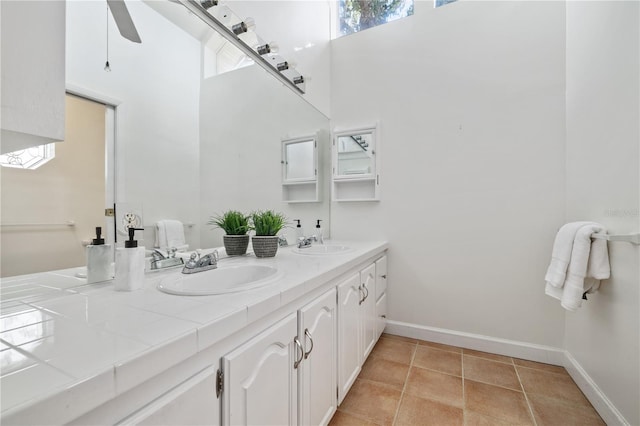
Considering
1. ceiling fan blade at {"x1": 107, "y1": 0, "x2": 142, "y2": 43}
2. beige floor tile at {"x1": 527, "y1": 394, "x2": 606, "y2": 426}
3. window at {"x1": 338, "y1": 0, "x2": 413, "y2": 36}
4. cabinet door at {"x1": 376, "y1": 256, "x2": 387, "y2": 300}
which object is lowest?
beige floor tile at {"x1": 527, "y1": 394, "x2": 606, "y2": 426}

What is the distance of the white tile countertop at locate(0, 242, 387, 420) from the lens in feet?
1.26

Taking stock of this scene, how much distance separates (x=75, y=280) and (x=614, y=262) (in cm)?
225

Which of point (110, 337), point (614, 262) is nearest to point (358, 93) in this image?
point (614, 262)

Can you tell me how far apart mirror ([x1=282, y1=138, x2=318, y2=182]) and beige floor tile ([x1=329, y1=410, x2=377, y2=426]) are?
1.42m

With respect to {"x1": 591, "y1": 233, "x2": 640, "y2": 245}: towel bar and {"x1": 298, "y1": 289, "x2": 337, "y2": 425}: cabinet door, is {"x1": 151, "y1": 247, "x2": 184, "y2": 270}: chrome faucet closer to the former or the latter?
{"x1": 298, "y1": 289, "x2": 337, "y2": 425}: cabinet door

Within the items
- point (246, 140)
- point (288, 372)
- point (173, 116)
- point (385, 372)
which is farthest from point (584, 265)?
point (173, 116)

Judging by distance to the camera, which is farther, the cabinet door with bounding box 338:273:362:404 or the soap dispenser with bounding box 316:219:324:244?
the soap dispenser with bounding box 316:219:324:244

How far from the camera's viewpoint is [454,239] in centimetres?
211

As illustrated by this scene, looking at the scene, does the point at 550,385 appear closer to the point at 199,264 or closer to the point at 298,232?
the point at 298,232

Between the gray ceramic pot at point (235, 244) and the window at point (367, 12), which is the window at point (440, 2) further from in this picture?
the gray ceramic pot at point (235, 244)

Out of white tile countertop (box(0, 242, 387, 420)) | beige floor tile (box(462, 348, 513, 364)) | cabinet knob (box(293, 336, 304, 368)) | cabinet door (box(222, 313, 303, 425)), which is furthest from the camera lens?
beige floor tile (box(462, 348, 513, 364))

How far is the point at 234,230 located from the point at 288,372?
810 millimetres

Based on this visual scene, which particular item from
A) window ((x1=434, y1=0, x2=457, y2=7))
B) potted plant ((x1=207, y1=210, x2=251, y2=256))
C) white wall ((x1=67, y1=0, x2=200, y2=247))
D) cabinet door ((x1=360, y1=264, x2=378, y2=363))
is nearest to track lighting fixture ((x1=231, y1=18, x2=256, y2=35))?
white wall ((x1=67, y1=0, x2=200, y2=247))

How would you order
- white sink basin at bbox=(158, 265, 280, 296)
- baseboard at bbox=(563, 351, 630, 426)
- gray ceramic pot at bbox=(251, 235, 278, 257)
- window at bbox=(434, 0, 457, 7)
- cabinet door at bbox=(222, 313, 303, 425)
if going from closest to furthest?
cabinet door at bbox=(222, 313, 303, 425), white sink basin at bbox=(158, 265, 280, 296), baseboard at bbox=(563, 351, 630, 426), gray ceramic pot at bbox=(251, 235, 278, 257), window at bbox=(434, 0, 457, 7)
